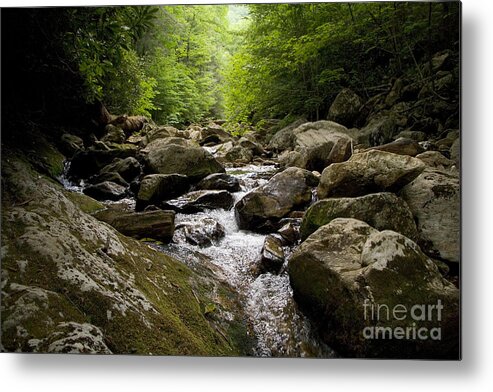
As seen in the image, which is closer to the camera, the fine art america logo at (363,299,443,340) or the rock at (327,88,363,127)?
the fine art america logo at (363,299,443,340)

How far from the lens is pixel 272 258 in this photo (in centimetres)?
228

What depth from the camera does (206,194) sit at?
2.79m

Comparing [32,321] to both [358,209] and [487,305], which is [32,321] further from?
[487,305]

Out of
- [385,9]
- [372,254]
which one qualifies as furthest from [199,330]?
[385,9]

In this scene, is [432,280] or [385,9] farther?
[385,9]

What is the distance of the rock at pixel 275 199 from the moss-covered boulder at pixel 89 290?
62cm

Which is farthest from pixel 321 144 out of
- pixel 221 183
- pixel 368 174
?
pixel 221 183

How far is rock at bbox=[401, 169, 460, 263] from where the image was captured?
1966mm

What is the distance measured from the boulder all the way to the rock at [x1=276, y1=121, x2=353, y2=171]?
287 millimetres

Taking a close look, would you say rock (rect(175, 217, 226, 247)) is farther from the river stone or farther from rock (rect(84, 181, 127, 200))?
the river stone

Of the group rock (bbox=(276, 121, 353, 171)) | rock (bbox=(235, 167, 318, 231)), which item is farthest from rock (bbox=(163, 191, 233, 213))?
rock (bbox=(276, 121, 353, 171))

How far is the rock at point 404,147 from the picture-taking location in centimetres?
215

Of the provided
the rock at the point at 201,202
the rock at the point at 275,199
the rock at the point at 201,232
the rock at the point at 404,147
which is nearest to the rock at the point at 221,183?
the rock at the point at 201,202

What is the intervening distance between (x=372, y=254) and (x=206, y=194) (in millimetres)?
1352
